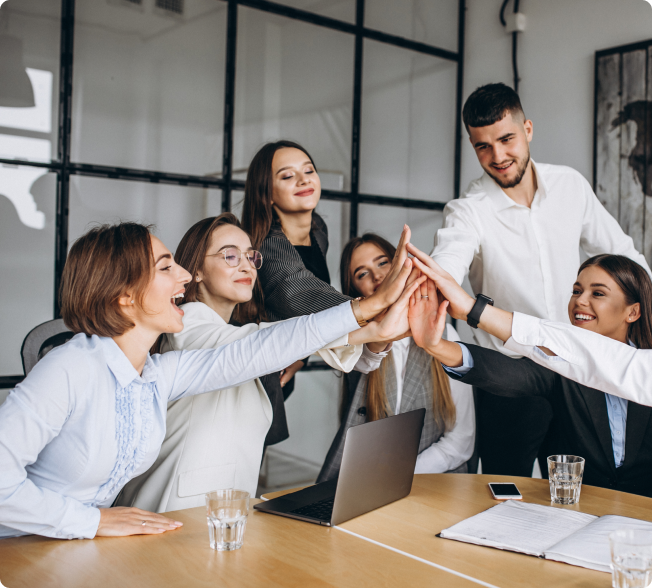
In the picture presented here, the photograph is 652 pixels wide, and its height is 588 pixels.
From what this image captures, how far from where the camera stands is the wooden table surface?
1124 millimetres

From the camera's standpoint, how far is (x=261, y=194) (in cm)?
245

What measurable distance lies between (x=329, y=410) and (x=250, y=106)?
77.4 inches

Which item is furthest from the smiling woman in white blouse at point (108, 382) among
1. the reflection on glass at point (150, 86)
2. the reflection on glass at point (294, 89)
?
the reflection on glass at point (294, 89)

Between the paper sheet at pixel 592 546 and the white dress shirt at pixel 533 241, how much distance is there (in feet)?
4.28

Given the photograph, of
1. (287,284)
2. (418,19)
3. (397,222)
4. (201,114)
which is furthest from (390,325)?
(418,19)

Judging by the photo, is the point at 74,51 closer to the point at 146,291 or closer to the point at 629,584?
the point at 146,291

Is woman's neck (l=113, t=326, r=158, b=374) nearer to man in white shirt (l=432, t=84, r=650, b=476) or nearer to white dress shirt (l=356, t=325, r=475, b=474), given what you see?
white dress shirt (l=356, t=325, r=475, b=474)

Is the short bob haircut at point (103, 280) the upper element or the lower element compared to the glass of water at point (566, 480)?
upper

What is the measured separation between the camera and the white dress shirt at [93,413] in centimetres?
127

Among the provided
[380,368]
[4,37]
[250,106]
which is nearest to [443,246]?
[380,368]

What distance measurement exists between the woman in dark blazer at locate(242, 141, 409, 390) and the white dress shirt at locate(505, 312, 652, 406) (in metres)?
0.67

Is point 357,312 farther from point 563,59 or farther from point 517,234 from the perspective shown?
point 563,59

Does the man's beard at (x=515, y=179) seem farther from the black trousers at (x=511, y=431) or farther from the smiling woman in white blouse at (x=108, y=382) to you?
the smiling woman in white blouse at (x=108, y=382)

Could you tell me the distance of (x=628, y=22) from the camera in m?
3.81
